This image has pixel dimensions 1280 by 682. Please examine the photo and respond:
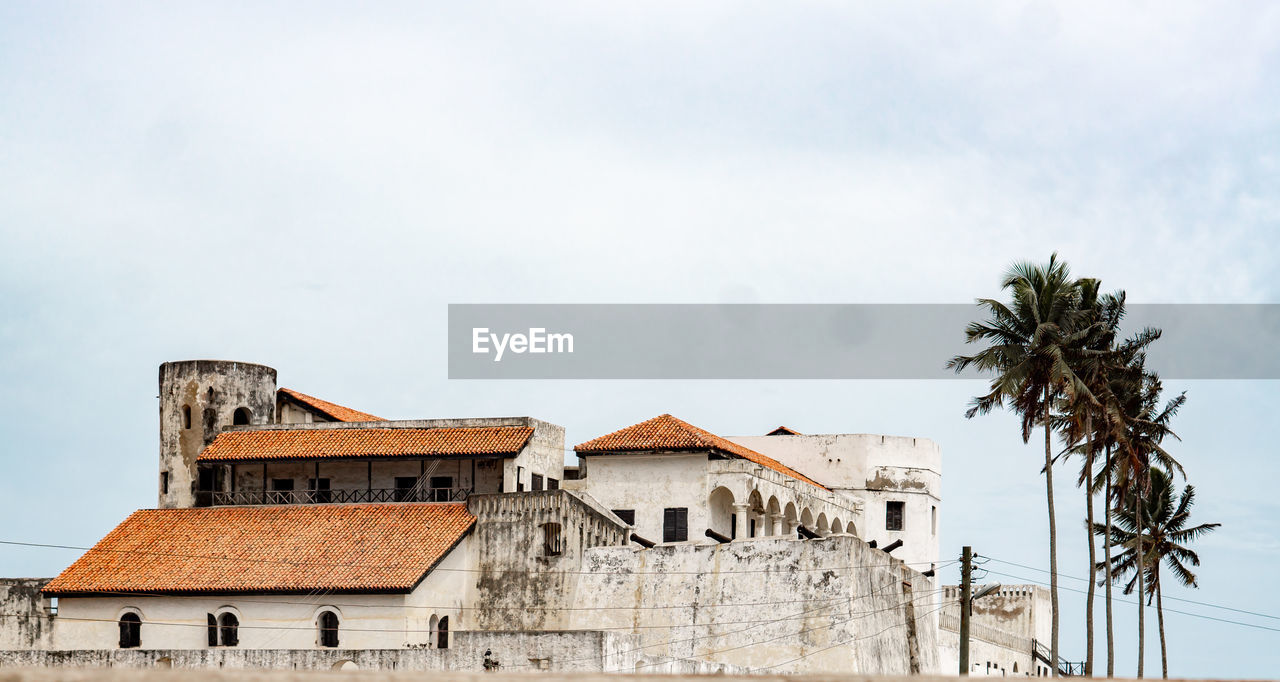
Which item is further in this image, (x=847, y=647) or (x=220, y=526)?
(x=220, y=526)

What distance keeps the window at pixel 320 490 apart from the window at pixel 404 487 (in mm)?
2504

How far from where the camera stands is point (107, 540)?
55.1 metres

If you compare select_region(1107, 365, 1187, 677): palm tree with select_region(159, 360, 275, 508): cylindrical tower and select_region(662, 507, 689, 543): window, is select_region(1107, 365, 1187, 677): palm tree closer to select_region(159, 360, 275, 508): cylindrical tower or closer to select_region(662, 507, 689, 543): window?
select_region(662, 507, 689, 543): window

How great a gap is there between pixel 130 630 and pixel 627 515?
16.8 metres

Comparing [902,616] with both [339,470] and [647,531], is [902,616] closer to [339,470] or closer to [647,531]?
[647,531]

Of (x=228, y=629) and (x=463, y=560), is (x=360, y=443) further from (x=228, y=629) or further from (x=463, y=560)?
(x=228, y=629)

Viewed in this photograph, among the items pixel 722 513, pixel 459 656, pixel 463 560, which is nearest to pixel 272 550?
pixel 463 560

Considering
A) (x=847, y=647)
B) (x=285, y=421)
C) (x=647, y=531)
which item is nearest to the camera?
(x=847, y=647)

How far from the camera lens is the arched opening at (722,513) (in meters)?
53.5

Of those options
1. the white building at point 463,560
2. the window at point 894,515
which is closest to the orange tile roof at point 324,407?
the white building at point 463,560

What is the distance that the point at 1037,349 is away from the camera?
165 feet

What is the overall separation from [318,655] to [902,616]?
1852 cm

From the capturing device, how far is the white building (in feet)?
154

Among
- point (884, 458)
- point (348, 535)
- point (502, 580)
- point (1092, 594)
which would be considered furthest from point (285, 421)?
point (1092, 594)
